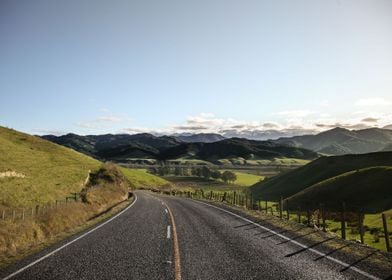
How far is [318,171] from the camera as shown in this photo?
114625 millimetres

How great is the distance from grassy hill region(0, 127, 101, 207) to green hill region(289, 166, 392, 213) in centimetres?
4316

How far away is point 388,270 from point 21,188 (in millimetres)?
46525

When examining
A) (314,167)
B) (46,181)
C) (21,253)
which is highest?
(314,167)

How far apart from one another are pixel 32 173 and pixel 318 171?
88016 millimetres

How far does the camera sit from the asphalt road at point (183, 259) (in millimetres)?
10156

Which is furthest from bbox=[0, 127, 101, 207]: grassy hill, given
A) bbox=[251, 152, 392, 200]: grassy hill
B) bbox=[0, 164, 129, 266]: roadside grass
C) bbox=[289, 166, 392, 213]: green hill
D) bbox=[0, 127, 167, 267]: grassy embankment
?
bbox=[251, 152, 392, 200]: grassy hill

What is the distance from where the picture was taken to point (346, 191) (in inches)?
2884

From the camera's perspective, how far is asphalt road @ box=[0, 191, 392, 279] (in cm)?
1016

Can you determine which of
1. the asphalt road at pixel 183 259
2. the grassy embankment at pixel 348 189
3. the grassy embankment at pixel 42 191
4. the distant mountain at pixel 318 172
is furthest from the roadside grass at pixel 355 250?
the distant mountain at pixel 318 172

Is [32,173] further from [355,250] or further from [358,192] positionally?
[358,192]

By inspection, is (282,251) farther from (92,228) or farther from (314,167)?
(314,167)

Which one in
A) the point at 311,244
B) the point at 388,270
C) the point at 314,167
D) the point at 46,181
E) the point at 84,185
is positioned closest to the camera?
the point at 388,270

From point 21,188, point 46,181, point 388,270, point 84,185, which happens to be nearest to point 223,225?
point 388,270

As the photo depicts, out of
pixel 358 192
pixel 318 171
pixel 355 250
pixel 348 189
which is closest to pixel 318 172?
pixel 318 171
